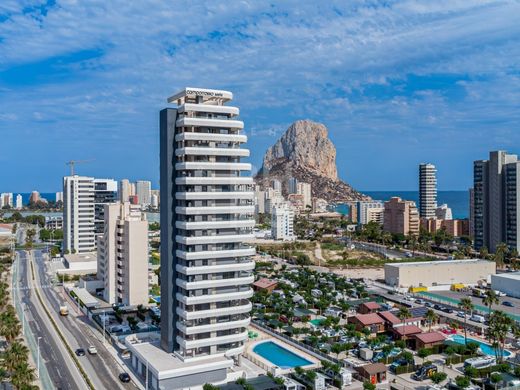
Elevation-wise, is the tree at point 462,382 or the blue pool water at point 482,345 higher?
the tree at point 462,382

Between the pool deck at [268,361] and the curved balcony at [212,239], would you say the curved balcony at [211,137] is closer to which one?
the curved balcony at [212,239]

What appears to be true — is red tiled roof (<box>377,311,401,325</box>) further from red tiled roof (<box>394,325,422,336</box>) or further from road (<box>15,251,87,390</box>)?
road (<box>15,251,87,390</box>)

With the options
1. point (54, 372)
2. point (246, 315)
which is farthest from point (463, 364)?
point (54, 372)

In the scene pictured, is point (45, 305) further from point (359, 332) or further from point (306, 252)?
point (306, 252)

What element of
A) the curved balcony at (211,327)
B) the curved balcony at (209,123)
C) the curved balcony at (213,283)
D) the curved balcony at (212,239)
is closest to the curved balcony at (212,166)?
the curved balcony at (209,123)

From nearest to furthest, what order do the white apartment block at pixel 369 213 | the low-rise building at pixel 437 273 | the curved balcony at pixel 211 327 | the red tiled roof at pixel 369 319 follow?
the curved balcony at pixel 211 327, the red tiled roof at pixel 369 319, the low-rise building at pixel 437 273, the white apartment block at pixel 369 213

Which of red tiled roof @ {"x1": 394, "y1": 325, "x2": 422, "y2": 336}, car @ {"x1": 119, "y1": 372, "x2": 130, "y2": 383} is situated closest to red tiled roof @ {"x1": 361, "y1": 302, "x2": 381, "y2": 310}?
red tiled roof @ {"x1": 394, "y1": 325, "x2": 422, "y2": 336}
